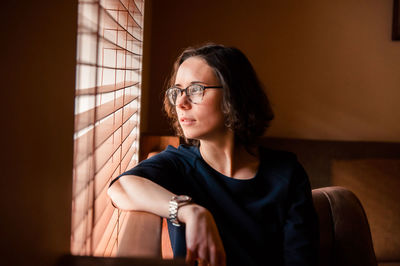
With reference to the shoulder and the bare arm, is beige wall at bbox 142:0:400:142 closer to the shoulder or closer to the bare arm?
the shoulder

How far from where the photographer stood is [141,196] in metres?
0.93

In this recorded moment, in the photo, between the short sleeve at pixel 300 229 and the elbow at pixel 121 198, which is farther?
the short sleeve at pixel 300 229

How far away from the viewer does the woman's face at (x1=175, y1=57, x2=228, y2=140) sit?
113cm

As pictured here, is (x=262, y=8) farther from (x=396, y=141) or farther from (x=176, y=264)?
(x=176, y=264)

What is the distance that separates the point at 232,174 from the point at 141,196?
14.8 inches

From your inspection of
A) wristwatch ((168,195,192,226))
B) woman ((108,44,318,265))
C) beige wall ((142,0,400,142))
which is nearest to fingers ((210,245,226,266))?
wristwatch ((168,195,192,226))

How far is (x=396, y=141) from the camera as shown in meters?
2.93

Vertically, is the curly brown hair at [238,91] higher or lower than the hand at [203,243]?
higher

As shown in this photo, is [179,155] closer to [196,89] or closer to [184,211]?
[196,89]

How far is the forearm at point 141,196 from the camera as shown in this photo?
92 centimetres

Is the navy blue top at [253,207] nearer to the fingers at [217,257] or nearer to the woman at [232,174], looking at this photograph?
the woman at [232,174]

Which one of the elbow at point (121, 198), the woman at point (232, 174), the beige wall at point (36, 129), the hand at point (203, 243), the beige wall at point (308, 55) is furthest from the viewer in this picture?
the beige wall at point (308, 55)

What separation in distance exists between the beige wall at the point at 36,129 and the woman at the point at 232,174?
0.44 metres

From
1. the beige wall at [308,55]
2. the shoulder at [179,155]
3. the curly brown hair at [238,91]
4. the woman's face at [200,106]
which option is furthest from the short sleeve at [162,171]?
the beige wall at [308,55]
